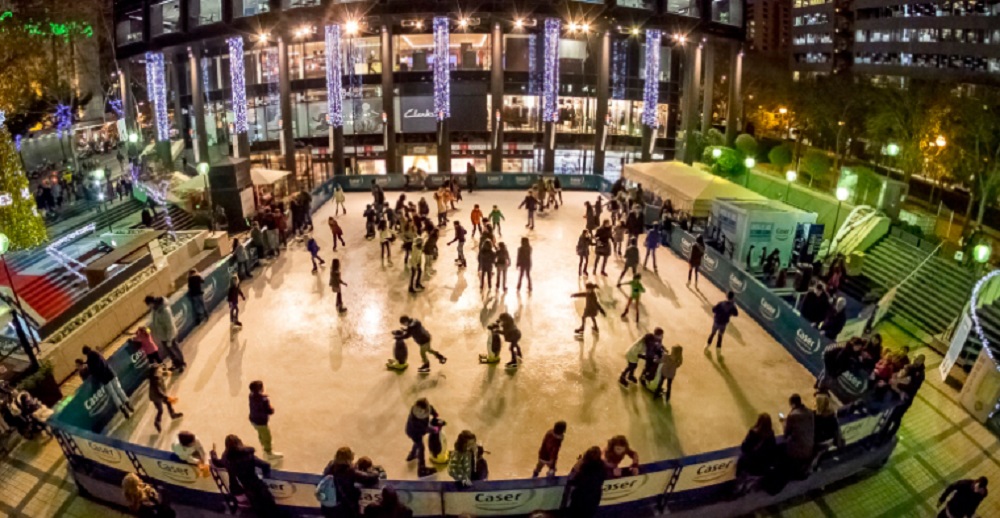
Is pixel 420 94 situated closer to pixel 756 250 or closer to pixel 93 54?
pixel 756 250

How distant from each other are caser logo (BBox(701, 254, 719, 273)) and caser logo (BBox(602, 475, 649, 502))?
11.1 meters

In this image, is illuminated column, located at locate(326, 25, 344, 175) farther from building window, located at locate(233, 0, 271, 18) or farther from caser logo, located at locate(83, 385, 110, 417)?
caser logo, located at locate(83, 385, 110, 417)

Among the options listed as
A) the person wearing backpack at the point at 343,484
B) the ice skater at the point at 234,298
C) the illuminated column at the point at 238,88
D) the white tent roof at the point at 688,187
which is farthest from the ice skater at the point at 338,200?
the person wearing backpack at the point at 343,484

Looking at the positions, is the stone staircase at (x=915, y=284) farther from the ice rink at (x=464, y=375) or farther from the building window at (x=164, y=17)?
the building window at (x=164, y=17)

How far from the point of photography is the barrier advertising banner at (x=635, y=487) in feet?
26.8

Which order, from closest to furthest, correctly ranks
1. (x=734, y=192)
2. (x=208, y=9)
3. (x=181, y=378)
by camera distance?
(x=181, y=378) < (x=734, y=192) < (x=208, y=9)

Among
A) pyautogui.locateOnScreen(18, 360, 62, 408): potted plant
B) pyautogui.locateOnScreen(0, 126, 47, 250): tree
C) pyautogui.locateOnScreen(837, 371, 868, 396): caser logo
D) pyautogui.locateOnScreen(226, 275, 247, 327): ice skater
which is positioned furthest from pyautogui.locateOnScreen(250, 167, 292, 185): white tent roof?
pyautogui.locateOnScreen(837, 371, 868, 396): caser logo

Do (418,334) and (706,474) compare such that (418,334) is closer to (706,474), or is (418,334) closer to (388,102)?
(706,474)

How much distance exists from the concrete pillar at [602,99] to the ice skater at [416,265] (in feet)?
81.5

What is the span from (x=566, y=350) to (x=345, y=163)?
29810mm

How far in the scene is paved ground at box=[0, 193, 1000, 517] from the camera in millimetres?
9484

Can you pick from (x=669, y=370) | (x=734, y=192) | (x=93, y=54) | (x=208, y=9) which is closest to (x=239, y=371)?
(x=669, y=370)

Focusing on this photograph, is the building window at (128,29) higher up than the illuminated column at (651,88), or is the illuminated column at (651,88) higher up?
the building window at (128,29)

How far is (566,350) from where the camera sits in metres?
13.7
